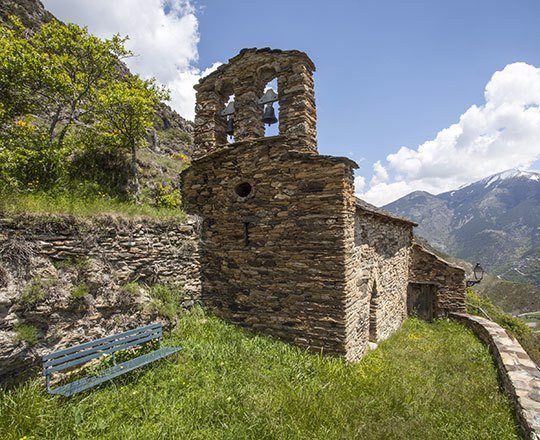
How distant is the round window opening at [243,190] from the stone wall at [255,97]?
1.21 m

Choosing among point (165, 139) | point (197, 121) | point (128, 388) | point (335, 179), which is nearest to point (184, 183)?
point (197, 121)

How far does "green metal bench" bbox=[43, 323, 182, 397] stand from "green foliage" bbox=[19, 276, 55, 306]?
845 millimetres

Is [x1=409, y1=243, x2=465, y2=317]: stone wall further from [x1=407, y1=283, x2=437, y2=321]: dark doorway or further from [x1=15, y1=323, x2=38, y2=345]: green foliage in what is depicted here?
[x1=15, y1=323, x2=38, y2=345]: green foliage

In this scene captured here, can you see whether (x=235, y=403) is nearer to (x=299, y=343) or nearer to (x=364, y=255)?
(x=299, y=343)

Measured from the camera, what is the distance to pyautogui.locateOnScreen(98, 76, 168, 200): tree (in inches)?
325

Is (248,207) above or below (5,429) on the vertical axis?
above

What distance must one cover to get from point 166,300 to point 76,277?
186cm

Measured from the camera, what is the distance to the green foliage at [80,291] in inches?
184

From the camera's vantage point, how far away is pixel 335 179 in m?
5.79

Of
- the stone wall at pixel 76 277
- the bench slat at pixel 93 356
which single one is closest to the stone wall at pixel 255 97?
the stone wall at pixel 76 277

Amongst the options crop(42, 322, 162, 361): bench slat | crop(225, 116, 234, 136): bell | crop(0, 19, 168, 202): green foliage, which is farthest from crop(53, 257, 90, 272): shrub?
crop(225, 116, 234, 136): bell

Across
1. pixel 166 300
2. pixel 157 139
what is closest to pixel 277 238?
pixel 166 300

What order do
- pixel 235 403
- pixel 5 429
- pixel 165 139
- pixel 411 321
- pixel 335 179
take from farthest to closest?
pixel 165 139
pixel 411 321
pixel 335 179
pixel 235 403
pixel 5 429

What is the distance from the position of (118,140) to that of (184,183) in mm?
2986
